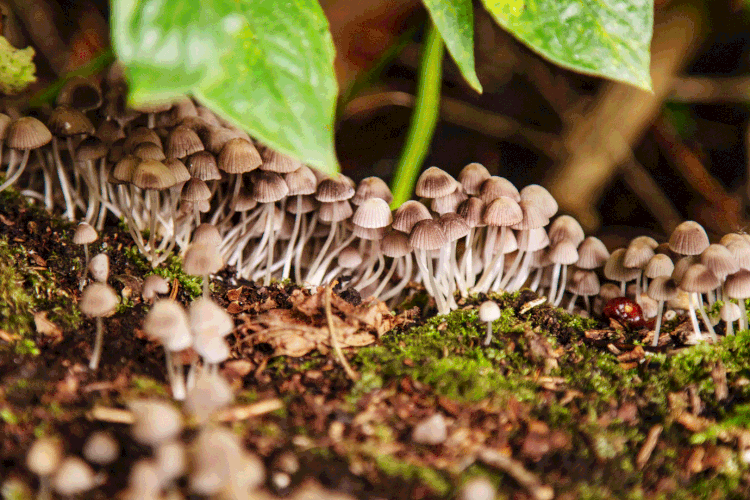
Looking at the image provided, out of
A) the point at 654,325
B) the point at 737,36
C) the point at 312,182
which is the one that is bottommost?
the point at 654,325

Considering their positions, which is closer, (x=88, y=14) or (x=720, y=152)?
(x=88, y=14)

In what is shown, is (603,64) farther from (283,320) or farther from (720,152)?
(720,152)

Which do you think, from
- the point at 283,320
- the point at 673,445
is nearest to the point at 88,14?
the point at 283,320

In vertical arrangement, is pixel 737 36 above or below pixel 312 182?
above

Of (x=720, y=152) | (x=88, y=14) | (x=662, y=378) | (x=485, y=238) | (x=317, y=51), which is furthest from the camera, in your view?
(x=720, y=152)

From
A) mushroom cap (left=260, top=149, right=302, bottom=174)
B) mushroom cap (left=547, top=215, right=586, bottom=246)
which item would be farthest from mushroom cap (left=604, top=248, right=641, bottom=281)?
mushroom cap (left=260, top=149, right=302, bottom=174)

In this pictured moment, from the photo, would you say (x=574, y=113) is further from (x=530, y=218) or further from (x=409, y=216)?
(x=409, y=216)

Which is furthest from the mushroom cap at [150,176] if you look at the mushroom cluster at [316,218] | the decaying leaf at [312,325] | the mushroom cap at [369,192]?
the mushroom cap at [369,192]

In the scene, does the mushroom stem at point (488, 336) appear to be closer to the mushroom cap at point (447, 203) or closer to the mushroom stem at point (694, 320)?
the mushroom cap at point (447, 203)
